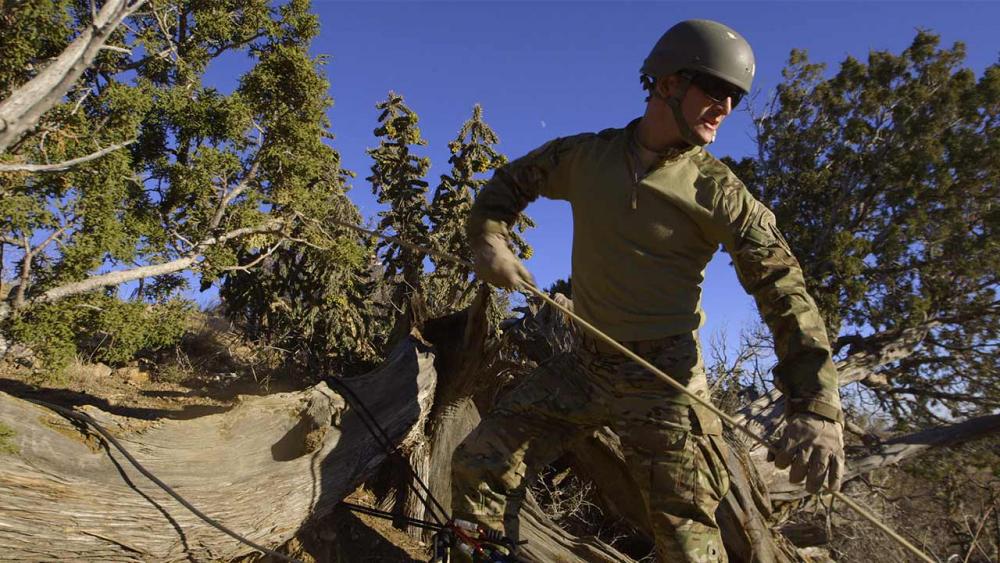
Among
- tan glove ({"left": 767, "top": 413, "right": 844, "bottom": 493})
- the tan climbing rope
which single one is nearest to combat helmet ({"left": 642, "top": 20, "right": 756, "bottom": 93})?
the tan climbing rope

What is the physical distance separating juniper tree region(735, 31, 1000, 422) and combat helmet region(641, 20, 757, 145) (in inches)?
357

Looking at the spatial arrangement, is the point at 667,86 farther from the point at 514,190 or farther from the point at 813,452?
the point at 813,452

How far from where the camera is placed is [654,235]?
263cm

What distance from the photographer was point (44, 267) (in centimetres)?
507

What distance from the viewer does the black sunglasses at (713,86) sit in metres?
2.56

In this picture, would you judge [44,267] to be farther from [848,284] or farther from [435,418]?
[848,284]

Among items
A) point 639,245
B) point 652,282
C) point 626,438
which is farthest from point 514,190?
point 626,438

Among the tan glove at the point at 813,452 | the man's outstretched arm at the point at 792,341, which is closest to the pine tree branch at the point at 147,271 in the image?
the man's outstretched arm at the point at 792,341

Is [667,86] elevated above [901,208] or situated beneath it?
situated beneath

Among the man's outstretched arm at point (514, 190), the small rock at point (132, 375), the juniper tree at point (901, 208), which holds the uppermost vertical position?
the juniper tree at point (901, 208)

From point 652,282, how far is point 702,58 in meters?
0.96

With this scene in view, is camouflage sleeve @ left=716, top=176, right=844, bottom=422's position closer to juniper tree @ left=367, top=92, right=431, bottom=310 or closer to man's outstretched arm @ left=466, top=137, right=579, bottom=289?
man's outstretched arm @ left=466, top=137, right=579, bottom=289

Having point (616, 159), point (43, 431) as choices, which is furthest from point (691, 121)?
point (43, 431)

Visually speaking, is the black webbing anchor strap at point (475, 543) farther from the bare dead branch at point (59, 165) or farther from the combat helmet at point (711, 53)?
the bare dead branch at point (59, 165)
